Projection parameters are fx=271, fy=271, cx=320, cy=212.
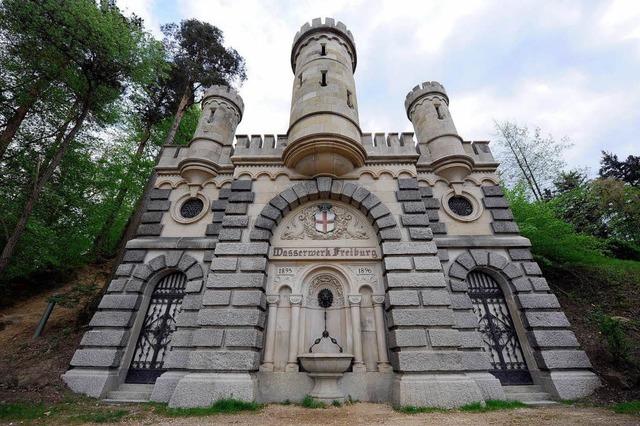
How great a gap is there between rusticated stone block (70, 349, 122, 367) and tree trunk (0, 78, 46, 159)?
28.8ft

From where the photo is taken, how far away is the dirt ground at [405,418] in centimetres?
508

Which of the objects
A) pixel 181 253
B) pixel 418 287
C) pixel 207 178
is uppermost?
pixel 207 178

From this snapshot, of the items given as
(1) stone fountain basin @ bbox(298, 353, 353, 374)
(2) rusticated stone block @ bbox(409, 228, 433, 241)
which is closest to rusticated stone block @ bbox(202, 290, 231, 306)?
(1) stone fountain basin @ bbox(298, 353, 353, 374)

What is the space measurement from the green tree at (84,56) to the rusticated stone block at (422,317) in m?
11.3

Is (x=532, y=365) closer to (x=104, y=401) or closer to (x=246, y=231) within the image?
(x=246, y=231)

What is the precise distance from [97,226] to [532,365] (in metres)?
19.8

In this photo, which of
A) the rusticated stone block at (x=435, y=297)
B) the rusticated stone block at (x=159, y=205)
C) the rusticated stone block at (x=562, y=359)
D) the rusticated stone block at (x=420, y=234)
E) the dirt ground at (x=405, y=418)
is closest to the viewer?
the dirt ground at (x=405, y=418)

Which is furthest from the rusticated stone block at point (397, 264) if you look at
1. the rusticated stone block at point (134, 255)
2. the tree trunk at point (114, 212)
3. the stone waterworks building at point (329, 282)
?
the tree trunk at point (114, 212)

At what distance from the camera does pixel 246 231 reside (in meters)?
8.70

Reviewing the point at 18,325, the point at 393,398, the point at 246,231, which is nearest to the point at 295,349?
the point at 393,398

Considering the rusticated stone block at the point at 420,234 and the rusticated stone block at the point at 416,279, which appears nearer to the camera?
the rusticated stone block at the point at 416,279

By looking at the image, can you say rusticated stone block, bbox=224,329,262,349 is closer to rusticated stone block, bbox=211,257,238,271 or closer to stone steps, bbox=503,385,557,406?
rusticated stone block, bbox=211,257,238,271

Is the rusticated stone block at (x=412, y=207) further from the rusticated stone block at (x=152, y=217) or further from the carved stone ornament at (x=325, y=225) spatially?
the rusticated stone block at (x=152, y=217)

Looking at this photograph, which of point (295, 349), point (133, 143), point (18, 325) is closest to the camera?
point (295, 349)
